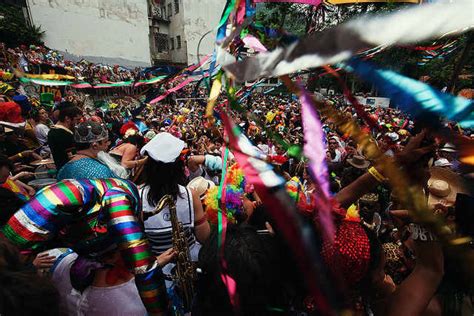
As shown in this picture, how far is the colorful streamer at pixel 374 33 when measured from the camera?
67 centimetres

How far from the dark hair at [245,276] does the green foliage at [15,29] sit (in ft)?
90.1

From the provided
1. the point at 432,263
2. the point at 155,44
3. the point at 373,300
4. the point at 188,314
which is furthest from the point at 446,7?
the point at 155,44

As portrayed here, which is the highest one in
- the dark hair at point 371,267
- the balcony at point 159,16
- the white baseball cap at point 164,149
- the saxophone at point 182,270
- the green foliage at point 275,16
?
the balcony at point 159,16

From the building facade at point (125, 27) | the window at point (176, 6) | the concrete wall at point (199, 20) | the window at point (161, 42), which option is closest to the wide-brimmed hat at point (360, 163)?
the building facade at point (125, 27)

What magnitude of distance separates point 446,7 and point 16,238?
5.02 feet

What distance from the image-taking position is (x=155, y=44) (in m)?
39.2

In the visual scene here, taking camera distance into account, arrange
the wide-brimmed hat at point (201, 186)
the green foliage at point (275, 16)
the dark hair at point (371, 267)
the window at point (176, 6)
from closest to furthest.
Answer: the dark hair at point (371, 267), the green foliage at point (275, 16), the wide-brimmed hat at point (201, 186), the window at point (176, 6)

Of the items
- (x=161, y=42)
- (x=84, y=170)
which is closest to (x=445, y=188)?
(x=84, y=170)

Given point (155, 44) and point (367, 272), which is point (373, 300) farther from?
point (155, 44)

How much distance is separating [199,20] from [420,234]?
4103cm

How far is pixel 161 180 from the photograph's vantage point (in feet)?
6.62

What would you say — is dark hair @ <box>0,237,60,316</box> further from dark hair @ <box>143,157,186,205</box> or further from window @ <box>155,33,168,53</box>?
window @ <box>155,33,168,53</box>

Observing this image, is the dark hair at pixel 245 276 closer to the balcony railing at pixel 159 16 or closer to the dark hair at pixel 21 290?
the dark hair at pixel 21 290

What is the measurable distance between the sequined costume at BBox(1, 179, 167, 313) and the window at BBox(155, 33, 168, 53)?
1674 inches
